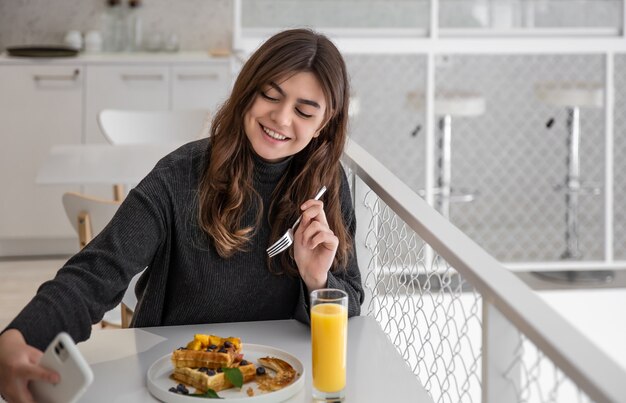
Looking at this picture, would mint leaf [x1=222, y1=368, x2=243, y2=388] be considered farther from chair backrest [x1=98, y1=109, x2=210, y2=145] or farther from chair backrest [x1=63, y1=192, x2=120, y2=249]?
chair backrest [x1=98, y1=109, x2=210, y2=145]

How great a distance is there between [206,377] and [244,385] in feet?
0.21

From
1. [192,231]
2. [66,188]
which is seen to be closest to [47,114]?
[66,188]

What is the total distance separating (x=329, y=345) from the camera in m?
1.23

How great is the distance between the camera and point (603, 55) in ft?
16.2

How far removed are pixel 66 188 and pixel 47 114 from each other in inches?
15.1

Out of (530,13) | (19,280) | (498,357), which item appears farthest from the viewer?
(530,13)

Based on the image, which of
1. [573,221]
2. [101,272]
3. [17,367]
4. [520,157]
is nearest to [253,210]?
[101,272]

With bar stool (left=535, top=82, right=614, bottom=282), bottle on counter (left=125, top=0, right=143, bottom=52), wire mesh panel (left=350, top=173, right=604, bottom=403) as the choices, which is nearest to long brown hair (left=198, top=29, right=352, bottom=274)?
wire mesh panel (left=350, top=173, right=604, bottom=403)

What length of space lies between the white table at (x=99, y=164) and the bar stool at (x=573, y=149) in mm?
2437

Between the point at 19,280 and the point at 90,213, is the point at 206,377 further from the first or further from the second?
the point at 19,280

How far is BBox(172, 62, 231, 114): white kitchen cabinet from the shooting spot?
15.5 feet

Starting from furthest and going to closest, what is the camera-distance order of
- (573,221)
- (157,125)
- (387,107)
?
(387,107)
(573,221)
(157,125)

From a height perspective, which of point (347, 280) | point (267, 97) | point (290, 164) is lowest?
point (347, 280)

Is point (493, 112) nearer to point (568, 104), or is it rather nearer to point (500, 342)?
point (568, 104)
